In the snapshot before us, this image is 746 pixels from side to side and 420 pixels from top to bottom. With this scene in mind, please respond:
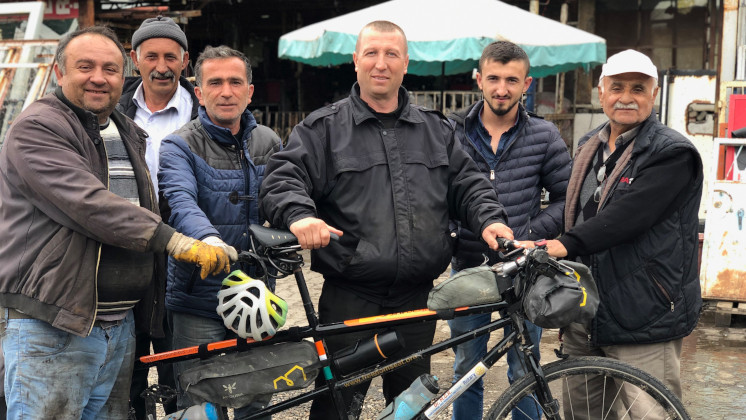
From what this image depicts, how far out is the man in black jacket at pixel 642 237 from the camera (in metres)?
2.98

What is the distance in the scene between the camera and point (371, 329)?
2.88 metres

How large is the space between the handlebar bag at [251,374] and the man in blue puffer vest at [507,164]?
3.19 feet

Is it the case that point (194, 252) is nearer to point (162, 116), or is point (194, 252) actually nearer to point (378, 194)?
point (378, 194)

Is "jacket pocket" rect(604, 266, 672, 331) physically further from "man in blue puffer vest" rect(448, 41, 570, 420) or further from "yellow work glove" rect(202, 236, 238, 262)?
"yellow work glove" rect(202, 236, 238, 262)

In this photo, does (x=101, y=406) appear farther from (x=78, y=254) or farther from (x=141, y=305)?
(x=78, y=254)

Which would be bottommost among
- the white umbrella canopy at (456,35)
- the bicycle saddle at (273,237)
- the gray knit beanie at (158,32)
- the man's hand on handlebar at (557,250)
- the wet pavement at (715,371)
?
the wet pavement at (715,371)

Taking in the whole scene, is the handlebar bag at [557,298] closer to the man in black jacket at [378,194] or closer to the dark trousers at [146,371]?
the man in black jacket at [378,194]

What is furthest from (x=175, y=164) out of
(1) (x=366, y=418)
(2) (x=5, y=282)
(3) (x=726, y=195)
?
(3) (x=726, y=195)

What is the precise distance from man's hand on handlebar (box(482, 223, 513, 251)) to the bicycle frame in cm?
19

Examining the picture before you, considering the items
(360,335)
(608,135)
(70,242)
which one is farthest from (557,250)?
(70,242)

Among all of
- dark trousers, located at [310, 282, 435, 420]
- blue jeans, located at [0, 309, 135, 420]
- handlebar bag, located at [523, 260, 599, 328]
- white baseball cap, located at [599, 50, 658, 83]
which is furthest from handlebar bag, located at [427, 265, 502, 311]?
blue jeans, located at [0, 309, 135, 420]

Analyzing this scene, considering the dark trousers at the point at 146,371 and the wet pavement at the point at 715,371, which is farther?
the wet pavement at the point at 715,371

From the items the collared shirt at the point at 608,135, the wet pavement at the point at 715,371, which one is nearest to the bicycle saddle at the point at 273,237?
the collared shirt at the point at 608,135

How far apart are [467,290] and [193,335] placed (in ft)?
3.97
